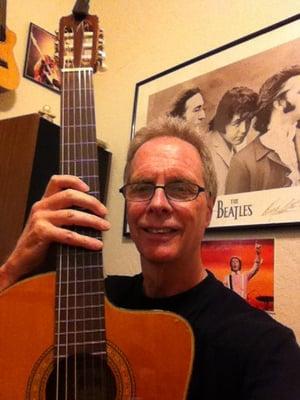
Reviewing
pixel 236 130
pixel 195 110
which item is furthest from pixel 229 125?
pixel 195 110

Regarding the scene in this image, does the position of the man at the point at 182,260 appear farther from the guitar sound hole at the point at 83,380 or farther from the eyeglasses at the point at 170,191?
the guitar sound hole at the point at 83,380

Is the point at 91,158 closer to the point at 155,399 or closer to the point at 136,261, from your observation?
the point at 155,399

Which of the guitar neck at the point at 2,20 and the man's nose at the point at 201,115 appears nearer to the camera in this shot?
the man's nose at the point at 201,115

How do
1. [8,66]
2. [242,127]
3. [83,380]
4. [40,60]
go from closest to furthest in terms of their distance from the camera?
[83,380]
[242,127]
[8,66]
[40,60]

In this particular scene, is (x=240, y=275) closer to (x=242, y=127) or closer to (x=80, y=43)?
(x=242, y=127)

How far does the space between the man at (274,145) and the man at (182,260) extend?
286 mm

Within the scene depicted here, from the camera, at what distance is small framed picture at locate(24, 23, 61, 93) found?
164cm

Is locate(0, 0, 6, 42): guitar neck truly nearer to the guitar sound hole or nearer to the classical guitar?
the classical guitar

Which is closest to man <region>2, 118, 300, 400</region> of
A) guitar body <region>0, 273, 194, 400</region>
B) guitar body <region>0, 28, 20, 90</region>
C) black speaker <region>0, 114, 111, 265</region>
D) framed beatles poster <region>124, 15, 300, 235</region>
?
guitar body <region>0, 273, 194, 400</region>

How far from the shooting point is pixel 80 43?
0.93 metres

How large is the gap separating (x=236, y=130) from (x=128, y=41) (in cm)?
76

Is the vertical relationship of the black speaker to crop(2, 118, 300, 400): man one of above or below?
above

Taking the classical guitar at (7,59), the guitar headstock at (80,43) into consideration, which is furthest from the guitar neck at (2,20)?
the guitar headstock at (80,43)

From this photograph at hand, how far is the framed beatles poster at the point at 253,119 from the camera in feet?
3.71
